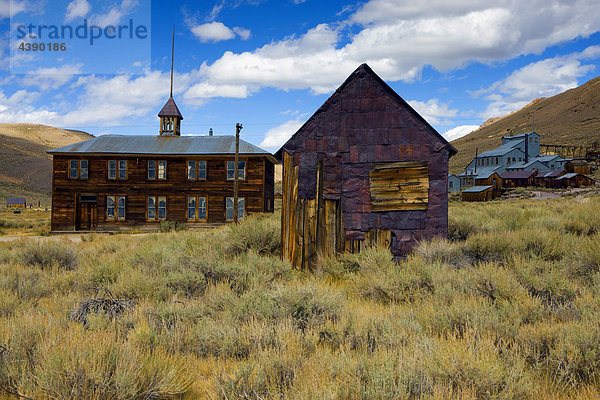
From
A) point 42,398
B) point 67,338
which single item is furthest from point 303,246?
point 42,398

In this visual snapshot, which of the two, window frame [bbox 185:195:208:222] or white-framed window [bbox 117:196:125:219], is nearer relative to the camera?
window frame [bbox 185:195:208:222]

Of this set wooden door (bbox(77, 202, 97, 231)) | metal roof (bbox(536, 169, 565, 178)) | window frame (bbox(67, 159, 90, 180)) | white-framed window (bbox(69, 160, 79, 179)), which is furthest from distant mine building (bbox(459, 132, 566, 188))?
white-framed window (bbox(69, 160, 79, 179))

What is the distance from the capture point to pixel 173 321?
4570 mm

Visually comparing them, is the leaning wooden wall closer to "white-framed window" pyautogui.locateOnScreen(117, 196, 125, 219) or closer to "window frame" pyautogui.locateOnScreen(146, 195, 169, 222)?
"window frame" pyautogui.locateOnScreen(146, 195, 169, 222)

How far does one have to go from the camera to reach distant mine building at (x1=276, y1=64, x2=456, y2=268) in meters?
8.13

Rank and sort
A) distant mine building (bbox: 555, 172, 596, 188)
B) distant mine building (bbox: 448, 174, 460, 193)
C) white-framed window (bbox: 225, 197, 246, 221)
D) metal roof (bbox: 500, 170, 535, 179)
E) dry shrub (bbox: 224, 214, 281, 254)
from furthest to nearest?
distant mine building (bbox: 448, 174, 460, 193) < metal roof (bbox: 500, 170, 535, 179) < distant mine building (bbox: 555, 172, 596, 188) < white-framed window (bbox: 225, 197, 246, 221) < dry shrub (bbox: 224, 214, 281, 254)

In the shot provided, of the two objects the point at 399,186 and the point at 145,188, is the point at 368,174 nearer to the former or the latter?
the point at 399,186

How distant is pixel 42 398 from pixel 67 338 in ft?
2.27

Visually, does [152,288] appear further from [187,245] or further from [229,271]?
[187,245]

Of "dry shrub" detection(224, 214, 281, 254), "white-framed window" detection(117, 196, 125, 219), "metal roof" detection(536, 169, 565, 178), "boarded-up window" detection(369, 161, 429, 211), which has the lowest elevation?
"dry shrub" detection(224, 214, 281, 254)

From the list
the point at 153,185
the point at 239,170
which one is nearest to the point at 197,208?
the point at 153,185

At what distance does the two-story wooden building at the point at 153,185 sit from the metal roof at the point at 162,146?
6 cm

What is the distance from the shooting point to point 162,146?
24203mm

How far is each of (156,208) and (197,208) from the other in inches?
99.2
